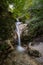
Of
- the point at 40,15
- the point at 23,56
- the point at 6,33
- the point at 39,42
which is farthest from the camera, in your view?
the point at 40,15

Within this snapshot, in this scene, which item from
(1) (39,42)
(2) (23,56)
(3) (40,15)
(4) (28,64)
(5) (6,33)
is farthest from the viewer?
(3) (40,15)

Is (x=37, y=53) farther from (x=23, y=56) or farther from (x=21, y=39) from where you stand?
(x=21, y=39)

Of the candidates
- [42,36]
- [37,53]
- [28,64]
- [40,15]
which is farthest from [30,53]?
[40,15]

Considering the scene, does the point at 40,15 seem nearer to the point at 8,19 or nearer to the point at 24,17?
the point at 24,17

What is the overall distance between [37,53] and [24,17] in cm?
747

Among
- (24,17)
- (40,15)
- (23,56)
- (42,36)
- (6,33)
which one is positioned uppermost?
(24,17)

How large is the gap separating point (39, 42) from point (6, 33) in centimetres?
346

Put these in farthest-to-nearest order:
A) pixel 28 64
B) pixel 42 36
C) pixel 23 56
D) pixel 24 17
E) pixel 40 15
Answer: pixel 24 17 → pixel 40 15 → pixel 42 36 → pixel 23 56 → pixel 28 64

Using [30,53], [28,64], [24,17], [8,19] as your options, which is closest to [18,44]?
[30,53]

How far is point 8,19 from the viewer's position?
22.5 ft

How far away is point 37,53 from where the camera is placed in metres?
7.00

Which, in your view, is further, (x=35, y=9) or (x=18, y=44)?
(x=35, y=9)

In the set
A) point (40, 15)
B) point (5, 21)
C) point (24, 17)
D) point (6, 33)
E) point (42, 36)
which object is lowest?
point (6, 33)

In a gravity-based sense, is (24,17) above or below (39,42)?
above
